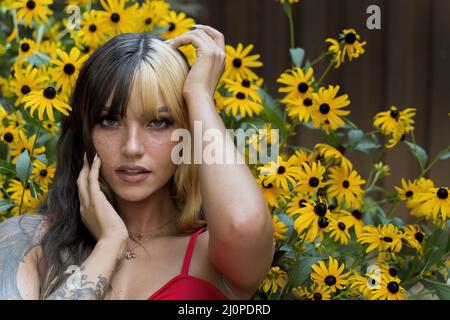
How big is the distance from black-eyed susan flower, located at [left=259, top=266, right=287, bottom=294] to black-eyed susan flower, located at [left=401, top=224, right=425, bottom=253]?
Result: 31cm

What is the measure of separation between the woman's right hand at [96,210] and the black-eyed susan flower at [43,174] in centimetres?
30

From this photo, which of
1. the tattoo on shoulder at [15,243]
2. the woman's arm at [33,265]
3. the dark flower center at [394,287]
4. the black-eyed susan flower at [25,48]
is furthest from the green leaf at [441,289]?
the black-eyed susan flower at [25,48]

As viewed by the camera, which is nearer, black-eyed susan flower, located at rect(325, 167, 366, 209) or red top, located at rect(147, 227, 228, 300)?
red top, located at rect(147, 227, 228, 300)

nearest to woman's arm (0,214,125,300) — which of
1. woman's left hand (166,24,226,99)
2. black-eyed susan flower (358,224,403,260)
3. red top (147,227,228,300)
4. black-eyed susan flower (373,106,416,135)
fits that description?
red top (147,227,228,300)

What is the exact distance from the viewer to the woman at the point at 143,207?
4.98 feet

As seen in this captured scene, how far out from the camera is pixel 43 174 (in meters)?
1.99

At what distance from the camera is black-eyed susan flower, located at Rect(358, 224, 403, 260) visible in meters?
1.79

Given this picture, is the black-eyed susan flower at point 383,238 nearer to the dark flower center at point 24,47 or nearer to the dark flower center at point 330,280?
the dark flower center at point 330,280

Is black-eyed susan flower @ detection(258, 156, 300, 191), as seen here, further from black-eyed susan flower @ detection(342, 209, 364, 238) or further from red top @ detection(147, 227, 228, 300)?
red top @ detection(147, 227, 228, 300)

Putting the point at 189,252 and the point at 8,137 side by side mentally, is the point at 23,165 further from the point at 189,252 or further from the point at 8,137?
the point at 189,252

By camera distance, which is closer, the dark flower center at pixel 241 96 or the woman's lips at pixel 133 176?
the woman's lips at pixel 133 176

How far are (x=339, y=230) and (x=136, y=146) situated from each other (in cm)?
52

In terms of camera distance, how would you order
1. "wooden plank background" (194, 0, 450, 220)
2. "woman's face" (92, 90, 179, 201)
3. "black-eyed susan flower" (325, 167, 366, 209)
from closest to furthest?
"woman's face" (92, 90, 179, 201)
"black-eyed susan flower" (325, 167, 366, 209)
"wooden plank background" (194, 0, 450, 220)

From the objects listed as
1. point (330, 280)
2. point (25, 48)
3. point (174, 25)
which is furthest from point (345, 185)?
point (25, 48)
